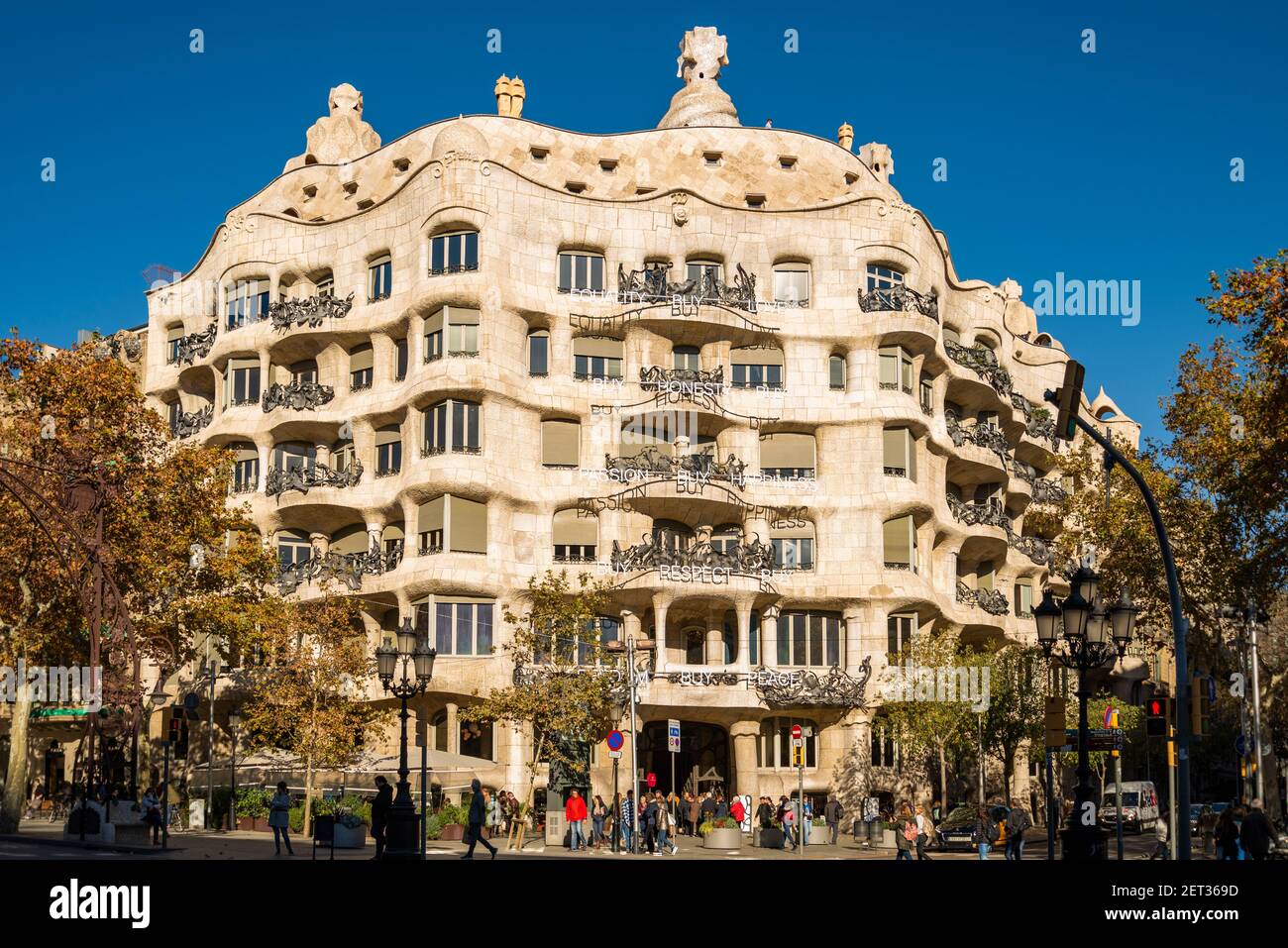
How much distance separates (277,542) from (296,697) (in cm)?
1216

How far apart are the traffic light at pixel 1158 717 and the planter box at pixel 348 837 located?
821 inches

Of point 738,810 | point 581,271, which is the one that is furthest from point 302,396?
point 738,810

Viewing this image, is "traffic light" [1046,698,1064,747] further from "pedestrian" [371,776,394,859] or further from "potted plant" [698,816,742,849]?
"potted plant" [698,816,742,849]

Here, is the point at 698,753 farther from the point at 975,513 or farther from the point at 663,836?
the point at 663,836

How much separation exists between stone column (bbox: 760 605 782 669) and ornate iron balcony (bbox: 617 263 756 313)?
10.8 meters

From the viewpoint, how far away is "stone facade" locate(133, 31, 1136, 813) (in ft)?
177

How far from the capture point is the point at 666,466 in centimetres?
5566

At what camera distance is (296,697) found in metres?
46.6

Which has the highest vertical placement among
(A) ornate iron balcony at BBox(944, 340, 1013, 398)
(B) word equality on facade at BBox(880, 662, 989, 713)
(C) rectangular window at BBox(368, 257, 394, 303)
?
(C) rectangular window at BBox(368, 257, 394, 303)

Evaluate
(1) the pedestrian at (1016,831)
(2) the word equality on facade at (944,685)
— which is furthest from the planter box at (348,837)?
(2) the word equality on facade at (944,685)

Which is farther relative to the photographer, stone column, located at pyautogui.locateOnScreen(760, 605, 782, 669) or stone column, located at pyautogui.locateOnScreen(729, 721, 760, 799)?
stone column, located at pyautogui.locateOnScreen(760, 605, 782, 669)

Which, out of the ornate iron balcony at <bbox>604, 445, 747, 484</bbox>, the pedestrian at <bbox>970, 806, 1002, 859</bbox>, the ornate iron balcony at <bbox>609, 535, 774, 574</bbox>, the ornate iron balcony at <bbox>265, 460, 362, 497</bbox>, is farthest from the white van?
the ornate iron balcony at <bbox>265, 460, 362, 497</bbox>
